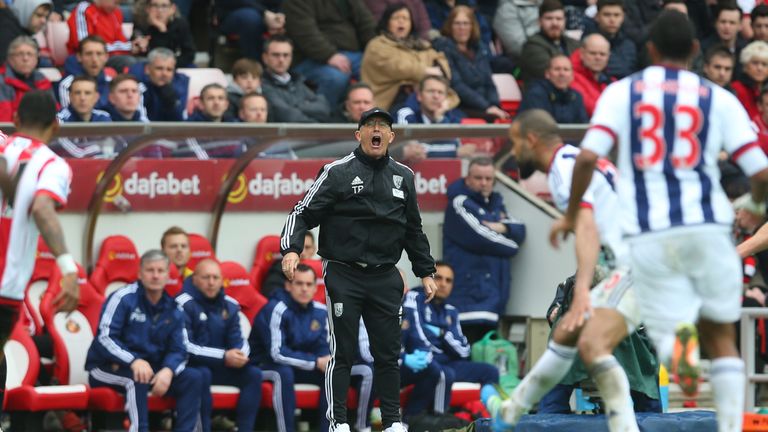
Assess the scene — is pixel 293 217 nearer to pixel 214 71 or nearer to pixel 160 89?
pixel 160 89

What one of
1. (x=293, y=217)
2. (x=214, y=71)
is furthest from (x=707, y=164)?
(x=214, y=71)

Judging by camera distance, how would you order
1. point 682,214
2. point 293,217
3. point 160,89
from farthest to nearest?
point 160,89
point 293,217
point 682,214

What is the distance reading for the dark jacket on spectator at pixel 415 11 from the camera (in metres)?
17.1

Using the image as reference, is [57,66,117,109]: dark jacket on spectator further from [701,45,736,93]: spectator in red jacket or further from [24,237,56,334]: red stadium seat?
[701,45,736,93]: spectator in red jacket

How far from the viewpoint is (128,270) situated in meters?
13.4

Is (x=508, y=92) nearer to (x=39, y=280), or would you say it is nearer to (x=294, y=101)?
(x=294, y=101)

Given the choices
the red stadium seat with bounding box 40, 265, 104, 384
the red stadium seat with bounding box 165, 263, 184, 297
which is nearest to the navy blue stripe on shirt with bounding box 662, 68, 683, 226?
the red stadium seat with bounding box 40, 265, 104, 384

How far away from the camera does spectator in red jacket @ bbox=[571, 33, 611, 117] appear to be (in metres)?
16.6

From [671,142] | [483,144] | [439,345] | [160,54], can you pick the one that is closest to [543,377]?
[671,142]

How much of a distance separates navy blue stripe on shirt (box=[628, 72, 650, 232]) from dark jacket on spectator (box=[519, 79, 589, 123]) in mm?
8083

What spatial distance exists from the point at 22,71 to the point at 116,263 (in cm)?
218

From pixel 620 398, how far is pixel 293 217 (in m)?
3.00

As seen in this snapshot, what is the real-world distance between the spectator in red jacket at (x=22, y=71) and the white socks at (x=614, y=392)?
754 centimetres

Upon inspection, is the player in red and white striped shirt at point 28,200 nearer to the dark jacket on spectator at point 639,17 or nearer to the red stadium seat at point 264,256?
the red stadium seat at point 264,256
